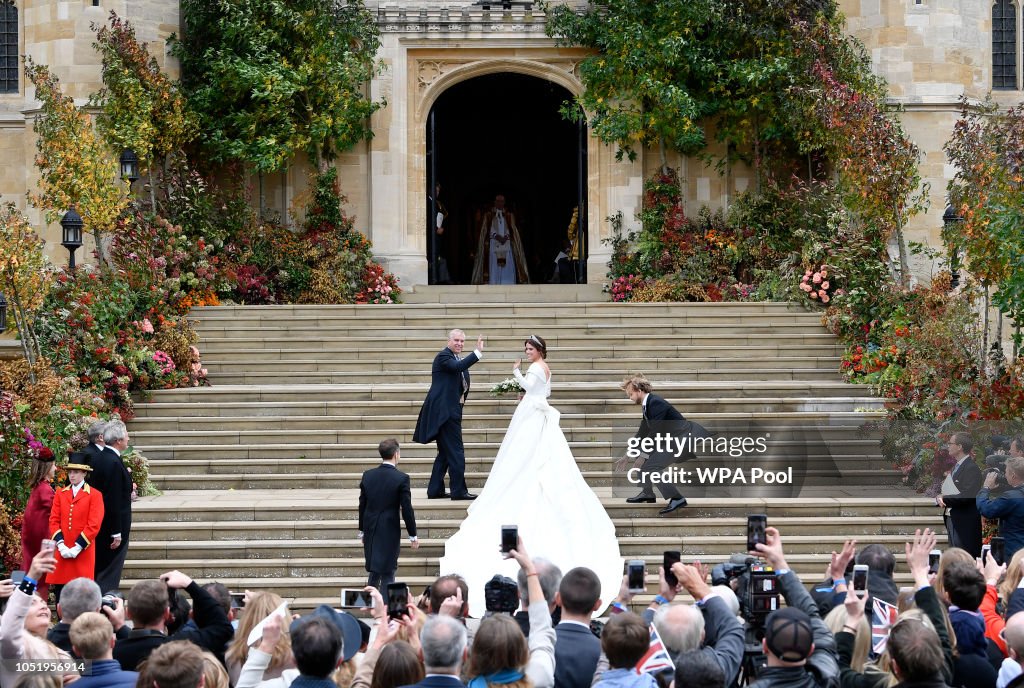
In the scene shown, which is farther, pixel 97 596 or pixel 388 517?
pixel 388 517

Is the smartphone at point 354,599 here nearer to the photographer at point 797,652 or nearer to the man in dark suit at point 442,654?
the man in dark suit at point 442,654

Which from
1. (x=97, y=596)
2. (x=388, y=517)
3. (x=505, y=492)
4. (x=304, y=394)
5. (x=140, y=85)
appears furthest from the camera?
(x=140, y=85)

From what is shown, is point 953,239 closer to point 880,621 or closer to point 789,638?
point 880,621

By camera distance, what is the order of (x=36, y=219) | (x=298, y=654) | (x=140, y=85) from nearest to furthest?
(x=298, y=654)
(x=140, y=85)
(x=36, y=219)

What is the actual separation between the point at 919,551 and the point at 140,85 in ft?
56.6

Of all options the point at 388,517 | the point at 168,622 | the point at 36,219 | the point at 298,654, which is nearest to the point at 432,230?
the point at 36,219

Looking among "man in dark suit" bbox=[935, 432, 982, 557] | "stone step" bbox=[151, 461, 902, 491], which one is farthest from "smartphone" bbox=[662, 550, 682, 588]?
"stone step" bbox=[151, 461, 902, 491]

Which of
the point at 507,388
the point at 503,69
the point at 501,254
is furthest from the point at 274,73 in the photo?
the point at 507,388

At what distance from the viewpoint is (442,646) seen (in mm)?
4949

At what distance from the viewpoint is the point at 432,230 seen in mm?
23000

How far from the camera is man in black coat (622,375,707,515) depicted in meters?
11.7

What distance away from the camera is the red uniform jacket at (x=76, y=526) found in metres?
9.88

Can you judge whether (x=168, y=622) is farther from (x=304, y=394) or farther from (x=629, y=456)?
(x=304, y=394)

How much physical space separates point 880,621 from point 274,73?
1691 cm
